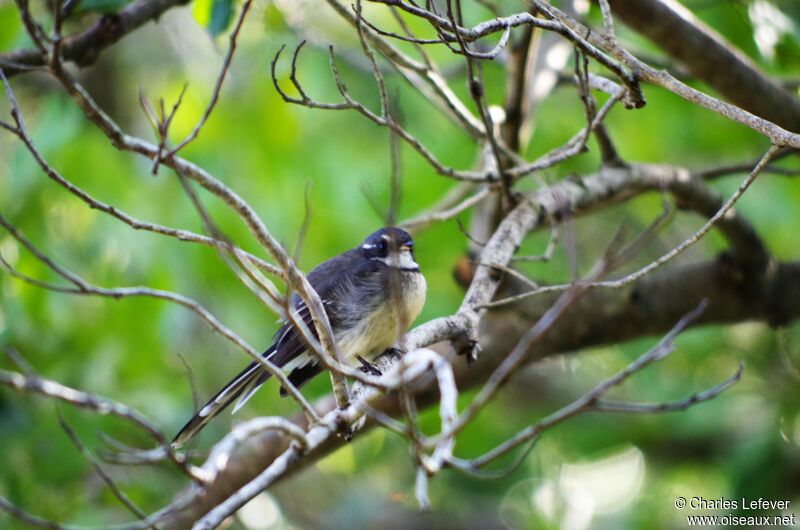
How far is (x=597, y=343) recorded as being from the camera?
551 cm

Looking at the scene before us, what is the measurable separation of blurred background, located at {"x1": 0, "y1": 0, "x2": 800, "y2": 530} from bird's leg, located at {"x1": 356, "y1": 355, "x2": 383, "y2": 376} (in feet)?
3.02

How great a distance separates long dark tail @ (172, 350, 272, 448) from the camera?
389 cm

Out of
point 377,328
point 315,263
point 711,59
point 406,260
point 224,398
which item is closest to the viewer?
point 224,398

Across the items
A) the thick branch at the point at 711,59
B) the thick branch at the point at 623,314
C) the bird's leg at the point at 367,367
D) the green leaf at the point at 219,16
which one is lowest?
the thick branch at the point at 623,314

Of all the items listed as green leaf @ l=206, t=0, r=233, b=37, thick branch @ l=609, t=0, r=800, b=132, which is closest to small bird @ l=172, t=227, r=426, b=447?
green leaf @ l=206, t=0, r=233, b=37

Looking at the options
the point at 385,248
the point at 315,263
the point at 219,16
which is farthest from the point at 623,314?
the point at 219,16

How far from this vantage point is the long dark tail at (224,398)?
3.89 m

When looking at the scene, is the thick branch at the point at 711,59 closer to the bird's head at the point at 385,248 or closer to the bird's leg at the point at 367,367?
the bird's head at the point at 385,248

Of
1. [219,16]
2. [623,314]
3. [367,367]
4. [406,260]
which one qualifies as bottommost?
[623,314]

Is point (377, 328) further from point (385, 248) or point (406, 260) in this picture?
point (385, 248)

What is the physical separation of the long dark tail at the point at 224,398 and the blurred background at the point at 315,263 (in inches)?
48.9

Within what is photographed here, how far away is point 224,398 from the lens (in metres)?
4.08

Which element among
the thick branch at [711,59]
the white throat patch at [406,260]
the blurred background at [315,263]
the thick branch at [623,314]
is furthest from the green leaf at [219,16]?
the thick branch at [623,314]

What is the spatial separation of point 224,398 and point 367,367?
0.97 meters
